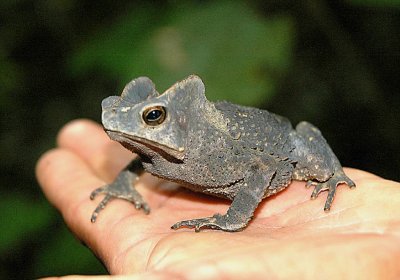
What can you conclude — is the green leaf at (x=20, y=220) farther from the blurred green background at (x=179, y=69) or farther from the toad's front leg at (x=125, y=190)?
the toad's front leg at (x=125, y=190)

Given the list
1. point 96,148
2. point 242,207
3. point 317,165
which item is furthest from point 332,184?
point 96,148

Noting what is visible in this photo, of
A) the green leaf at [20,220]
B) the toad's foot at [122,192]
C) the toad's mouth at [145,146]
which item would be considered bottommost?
the green leaf at [20,220]

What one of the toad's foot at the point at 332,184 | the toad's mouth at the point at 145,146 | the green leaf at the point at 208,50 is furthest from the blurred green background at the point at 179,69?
the toad's mouth at the point at 145,146

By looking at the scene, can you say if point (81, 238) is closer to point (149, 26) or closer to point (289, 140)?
point (289, 140)

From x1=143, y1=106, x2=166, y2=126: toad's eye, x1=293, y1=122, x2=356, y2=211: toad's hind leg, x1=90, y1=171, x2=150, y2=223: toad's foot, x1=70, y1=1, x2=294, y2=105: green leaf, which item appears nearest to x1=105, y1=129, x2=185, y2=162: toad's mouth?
x1=143, y1=106, x2=166, y2=126: toad's eye

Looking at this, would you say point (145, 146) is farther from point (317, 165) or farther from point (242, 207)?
point (317, 165)

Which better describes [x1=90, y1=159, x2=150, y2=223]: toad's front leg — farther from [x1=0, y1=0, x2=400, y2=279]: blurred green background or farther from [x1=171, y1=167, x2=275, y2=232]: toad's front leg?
[x1=0, y1=0, x2=400, y2=279]: blurred green background

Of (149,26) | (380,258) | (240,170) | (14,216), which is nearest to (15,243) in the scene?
(14,216)

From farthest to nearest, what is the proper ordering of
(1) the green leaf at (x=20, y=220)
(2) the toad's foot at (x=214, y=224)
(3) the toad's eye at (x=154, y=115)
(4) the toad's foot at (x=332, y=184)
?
(1) the green leaf at (x=20, y=220) → (4) the toad's foot at (x=332, y=184) → (2) the toad's foot at (x=214, y=224) → (3) the toad's eye at (x=154, y=115)
